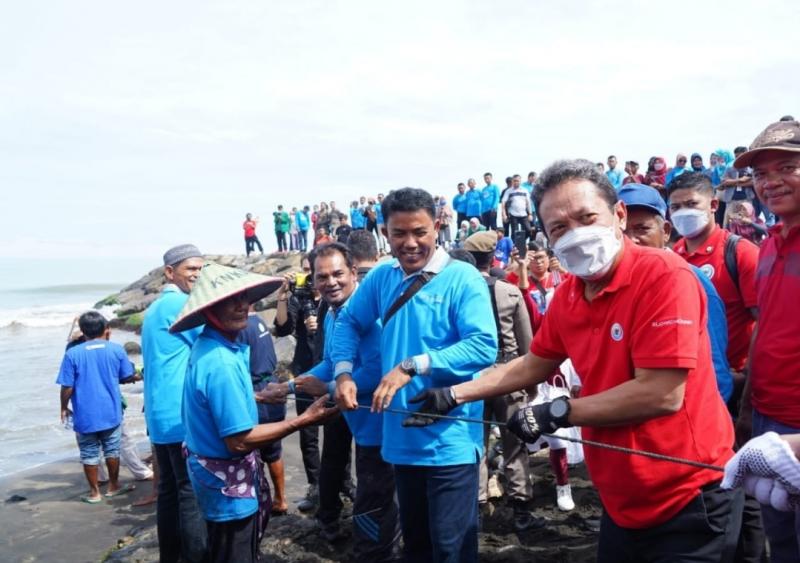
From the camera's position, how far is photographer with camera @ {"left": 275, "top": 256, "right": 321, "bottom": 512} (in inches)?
238

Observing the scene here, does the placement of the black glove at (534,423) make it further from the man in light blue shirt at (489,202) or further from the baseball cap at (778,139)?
the man in light blue shirt at (489,202)

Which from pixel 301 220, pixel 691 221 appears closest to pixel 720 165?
pixel 691 221

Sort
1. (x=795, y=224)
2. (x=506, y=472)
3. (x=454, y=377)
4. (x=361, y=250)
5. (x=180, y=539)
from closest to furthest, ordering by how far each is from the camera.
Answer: (x=795, y=224)
(x=454, y=377)
(x=180, y=539)
(x=506, y=472)
(x=361, y=250)

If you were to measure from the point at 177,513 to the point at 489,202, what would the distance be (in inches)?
623

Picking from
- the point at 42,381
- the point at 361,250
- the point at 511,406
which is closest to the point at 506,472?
the point at 511,406

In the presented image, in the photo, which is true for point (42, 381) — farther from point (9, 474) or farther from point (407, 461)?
point (407, 461)

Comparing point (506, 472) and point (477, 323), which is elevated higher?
point (477, 323)

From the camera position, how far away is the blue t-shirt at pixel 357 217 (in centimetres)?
2433

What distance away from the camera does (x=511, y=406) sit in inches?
207

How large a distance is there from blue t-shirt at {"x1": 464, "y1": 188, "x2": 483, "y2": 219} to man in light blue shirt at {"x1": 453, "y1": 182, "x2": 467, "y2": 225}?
385mm

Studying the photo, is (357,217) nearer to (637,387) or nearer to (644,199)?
(644,199)

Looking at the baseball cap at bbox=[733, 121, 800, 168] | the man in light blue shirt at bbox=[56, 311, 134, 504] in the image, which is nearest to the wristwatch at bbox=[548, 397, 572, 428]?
the baseball cap at bbox=[733, 121, 800, 168]

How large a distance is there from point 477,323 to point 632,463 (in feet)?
3.78

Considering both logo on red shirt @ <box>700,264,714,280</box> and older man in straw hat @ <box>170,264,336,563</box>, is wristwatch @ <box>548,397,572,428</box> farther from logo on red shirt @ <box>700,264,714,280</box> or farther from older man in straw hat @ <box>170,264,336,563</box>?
logo on red shirt @ <box>700,264,714,280</box>
